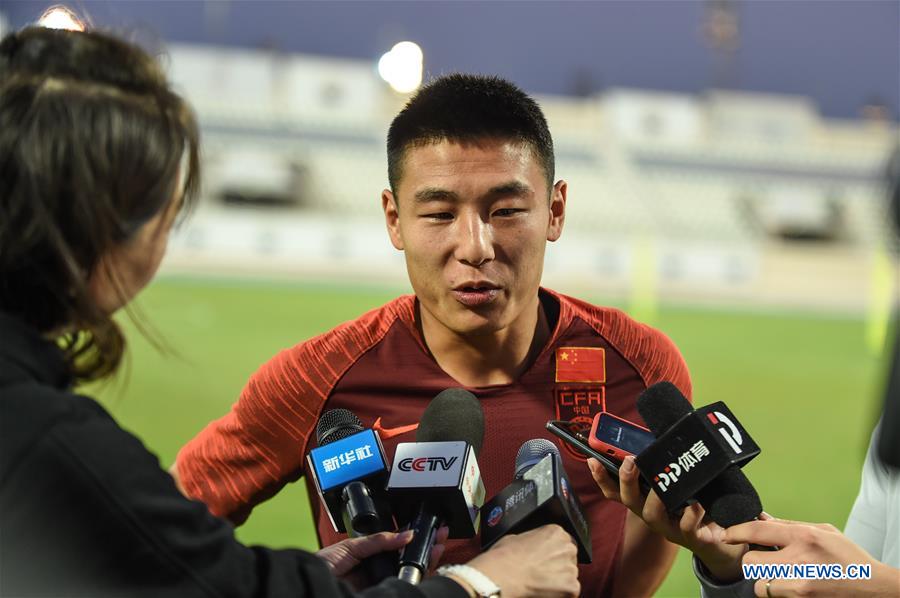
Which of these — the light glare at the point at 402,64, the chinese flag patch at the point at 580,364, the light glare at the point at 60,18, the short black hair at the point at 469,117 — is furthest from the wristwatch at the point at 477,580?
the light glare at the point at 402,64

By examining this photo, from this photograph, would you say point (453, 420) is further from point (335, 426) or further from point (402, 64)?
point (402, 64)

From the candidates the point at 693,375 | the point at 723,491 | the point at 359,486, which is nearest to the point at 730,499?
the point at 723,491

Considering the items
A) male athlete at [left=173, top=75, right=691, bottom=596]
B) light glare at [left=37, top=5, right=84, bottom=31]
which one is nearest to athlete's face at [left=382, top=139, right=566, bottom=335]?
male athlete at [left=173, top=75, right=691, bottom=596]

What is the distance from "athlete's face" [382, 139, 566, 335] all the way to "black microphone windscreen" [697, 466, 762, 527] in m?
0.96

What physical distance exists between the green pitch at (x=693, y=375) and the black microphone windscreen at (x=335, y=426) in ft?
1.45

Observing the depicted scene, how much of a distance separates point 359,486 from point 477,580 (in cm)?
36

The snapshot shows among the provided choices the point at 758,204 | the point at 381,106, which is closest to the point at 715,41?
the point at 758,204

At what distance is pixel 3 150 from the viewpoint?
163cm

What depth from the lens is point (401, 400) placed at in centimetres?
296

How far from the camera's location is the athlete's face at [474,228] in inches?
109

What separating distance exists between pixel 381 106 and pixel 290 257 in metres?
16.4

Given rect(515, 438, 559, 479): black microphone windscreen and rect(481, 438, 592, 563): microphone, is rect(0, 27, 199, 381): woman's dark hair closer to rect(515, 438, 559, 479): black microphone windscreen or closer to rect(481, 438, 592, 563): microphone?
rect(481, 438, 592, 563): microphone

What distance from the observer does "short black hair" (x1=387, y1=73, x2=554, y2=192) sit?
112 inches

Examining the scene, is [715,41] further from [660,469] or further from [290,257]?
[660,469]
